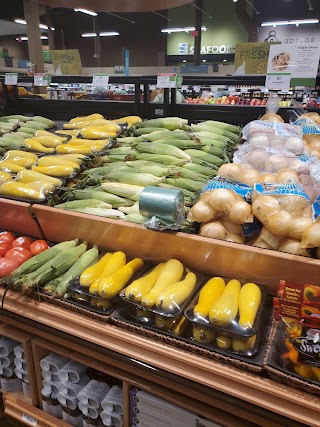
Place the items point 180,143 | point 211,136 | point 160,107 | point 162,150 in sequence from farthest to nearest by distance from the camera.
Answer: point 160,107, point 211,136, point 180,143, point 162,150

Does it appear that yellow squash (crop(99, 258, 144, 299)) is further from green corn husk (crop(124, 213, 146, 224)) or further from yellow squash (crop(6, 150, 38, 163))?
yellow squash (crop(6, 150, 38, 163))

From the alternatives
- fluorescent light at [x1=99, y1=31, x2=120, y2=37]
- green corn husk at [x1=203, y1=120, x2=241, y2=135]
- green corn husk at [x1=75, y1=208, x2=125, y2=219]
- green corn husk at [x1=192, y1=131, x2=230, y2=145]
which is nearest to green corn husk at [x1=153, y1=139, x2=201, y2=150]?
green corn husk at [x1=192, y1=131, x2=230, y2=145]

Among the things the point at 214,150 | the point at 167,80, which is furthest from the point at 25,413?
the point at 167,80

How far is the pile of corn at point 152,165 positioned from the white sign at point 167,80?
267mm

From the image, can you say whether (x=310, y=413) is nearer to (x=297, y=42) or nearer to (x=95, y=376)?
(x=95, y=376)

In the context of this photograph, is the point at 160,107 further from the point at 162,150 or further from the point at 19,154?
the point at 19,154

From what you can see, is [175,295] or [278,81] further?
[278,81]

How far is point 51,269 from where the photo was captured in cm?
148

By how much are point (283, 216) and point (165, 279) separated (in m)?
0.50

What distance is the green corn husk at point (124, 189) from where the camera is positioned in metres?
1.76

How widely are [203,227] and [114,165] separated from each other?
0.89 metres

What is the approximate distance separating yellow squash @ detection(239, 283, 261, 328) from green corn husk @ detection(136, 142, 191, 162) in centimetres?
105

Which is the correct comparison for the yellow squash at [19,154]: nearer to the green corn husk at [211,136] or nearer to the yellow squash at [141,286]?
the green corn husk at [211,136]

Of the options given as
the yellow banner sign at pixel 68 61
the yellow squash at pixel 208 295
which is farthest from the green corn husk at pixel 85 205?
the yellow banner sign at pixel 68 61
